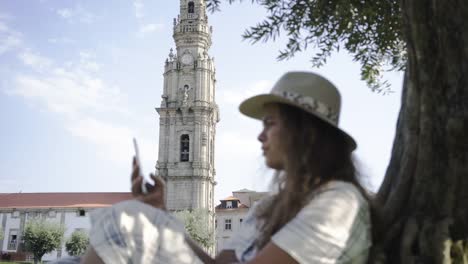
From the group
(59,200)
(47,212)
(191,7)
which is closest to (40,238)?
(47,212)

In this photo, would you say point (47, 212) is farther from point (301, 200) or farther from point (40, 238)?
point (301, 200)

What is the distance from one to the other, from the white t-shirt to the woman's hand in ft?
2.38

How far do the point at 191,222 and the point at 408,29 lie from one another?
50.9m

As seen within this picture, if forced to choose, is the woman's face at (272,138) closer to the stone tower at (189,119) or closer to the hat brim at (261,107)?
the hat brim at (261,107)

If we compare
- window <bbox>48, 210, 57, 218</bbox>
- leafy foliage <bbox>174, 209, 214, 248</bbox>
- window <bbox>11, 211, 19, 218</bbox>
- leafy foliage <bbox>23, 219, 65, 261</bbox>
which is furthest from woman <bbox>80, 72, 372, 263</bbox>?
window <bbox>11, 211, 19, 218</bbox>

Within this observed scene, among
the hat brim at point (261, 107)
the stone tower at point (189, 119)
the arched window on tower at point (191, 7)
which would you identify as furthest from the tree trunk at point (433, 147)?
the arched window on tower at point (191, 7)

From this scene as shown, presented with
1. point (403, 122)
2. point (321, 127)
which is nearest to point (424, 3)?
point (403, 122)

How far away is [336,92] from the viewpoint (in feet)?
8.05

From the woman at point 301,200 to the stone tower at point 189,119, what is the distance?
53.3m

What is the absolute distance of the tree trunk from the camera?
2488 mm

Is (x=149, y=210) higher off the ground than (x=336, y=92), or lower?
lower

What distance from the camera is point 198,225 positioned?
A: 171 feet

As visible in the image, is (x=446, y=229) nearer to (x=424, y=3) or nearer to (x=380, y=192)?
(x=380, y=192)

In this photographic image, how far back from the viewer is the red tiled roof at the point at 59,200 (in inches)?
2579
